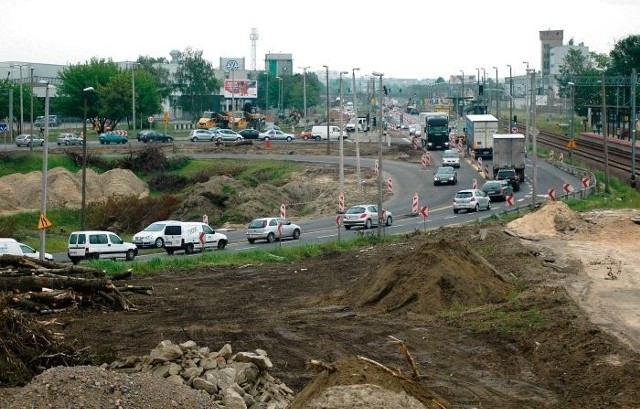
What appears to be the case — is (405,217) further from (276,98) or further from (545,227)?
Result: (276,98)

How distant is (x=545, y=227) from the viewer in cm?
4834

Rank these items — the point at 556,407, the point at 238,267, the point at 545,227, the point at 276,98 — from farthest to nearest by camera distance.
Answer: the point at 276,98, the point at 545,227, the point at 238,267, the point at 556,407

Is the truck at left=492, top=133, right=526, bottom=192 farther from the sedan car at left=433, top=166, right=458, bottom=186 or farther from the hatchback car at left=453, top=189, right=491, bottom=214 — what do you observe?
the hatchback car at left=453, top=189, right=491, bottom=214

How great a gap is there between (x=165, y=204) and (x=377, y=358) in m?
45.8

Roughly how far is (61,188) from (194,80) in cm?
8752

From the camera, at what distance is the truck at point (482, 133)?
86875mm

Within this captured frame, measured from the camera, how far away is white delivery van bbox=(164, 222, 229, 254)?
4844 cm

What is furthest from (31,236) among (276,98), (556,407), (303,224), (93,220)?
(276,98)

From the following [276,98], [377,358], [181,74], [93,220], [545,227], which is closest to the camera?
[377,358]

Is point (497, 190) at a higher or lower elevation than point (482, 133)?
lower

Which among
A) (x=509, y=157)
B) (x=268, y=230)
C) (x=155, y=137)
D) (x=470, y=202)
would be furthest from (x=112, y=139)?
(x=268, y=230)

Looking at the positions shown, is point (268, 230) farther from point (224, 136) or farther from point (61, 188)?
point (224, 136)

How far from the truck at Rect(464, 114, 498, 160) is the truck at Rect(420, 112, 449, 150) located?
4.69 m

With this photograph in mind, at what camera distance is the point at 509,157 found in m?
73.4
